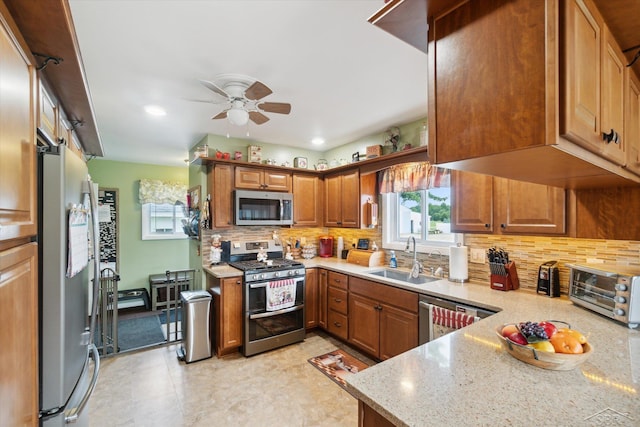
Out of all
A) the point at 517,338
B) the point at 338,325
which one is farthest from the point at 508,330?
the point at 338,325

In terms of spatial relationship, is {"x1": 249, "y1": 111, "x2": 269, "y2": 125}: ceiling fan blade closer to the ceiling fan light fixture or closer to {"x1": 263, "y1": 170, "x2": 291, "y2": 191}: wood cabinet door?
the ceiling fan light fixture

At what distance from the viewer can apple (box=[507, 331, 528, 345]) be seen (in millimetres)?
1161

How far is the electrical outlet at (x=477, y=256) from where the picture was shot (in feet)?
8.50

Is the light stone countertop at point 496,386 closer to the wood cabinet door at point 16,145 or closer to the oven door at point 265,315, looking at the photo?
the wood cabinet door at point 16,145

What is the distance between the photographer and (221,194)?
3.49 m

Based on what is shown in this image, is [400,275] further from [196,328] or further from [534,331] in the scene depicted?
[196,328]

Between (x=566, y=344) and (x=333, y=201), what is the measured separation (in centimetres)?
316

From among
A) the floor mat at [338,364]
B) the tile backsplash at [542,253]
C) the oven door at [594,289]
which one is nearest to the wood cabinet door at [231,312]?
the floor mat at [338,364]

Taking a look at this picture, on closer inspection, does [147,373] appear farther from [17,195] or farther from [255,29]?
[255,29]

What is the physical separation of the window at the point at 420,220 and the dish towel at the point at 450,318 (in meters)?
0.83

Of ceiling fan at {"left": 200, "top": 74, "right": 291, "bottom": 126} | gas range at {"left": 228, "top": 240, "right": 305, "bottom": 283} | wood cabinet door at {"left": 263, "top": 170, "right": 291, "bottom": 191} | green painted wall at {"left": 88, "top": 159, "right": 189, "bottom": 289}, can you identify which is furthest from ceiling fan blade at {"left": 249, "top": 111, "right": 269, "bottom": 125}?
Answer: green painted wall at {"left": 88, "top": 159, "right": 189, "bottom": 289}

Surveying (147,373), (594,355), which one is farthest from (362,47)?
(147,373)

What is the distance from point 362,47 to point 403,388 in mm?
1847

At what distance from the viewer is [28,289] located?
96 cm
